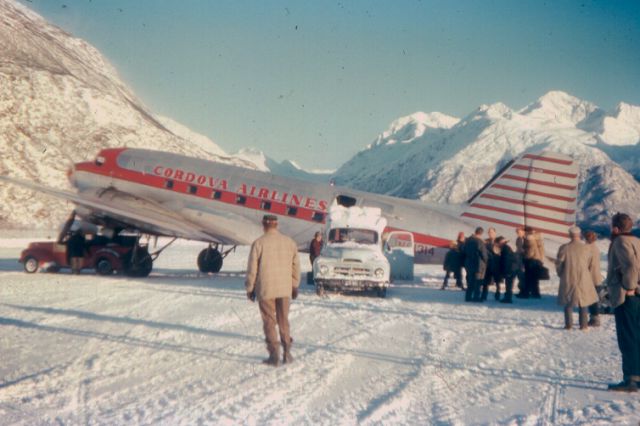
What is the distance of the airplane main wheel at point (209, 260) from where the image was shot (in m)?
21.3

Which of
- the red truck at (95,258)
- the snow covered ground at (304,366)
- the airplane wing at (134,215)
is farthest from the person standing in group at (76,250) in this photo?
the snow covered ground at (304,366)

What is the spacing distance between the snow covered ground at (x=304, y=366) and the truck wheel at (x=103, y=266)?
5.29 meters

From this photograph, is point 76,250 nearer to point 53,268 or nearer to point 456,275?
point 53,268

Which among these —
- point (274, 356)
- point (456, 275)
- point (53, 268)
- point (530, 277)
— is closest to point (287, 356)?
point (274, 356)

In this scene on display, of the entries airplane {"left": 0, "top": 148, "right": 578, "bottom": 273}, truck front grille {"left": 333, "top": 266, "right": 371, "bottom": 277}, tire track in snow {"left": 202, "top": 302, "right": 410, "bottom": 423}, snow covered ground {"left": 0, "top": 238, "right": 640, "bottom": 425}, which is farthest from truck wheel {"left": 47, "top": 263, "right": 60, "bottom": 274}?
tire track in snow {"left": 202, "top": 302, "right": 410, "bottom": 423}

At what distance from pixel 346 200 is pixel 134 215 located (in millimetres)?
7252

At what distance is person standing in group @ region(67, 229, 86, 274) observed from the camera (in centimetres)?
1838

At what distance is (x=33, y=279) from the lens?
54.8ft

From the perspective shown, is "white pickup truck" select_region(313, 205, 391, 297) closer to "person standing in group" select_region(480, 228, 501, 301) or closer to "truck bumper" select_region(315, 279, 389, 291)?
"truck bumper" select_region(315, 279, 389, 291)

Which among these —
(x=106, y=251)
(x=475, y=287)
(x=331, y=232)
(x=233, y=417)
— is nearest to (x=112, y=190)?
(x=106, y=251)

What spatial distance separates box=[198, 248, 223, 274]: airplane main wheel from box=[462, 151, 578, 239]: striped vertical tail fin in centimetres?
959

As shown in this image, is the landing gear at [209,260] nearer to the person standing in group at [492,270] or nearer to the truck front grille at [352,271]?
the truck front grille at [352,271]

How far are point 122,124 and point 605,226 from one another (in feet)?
392

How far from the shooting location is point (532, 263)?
15.9 m
